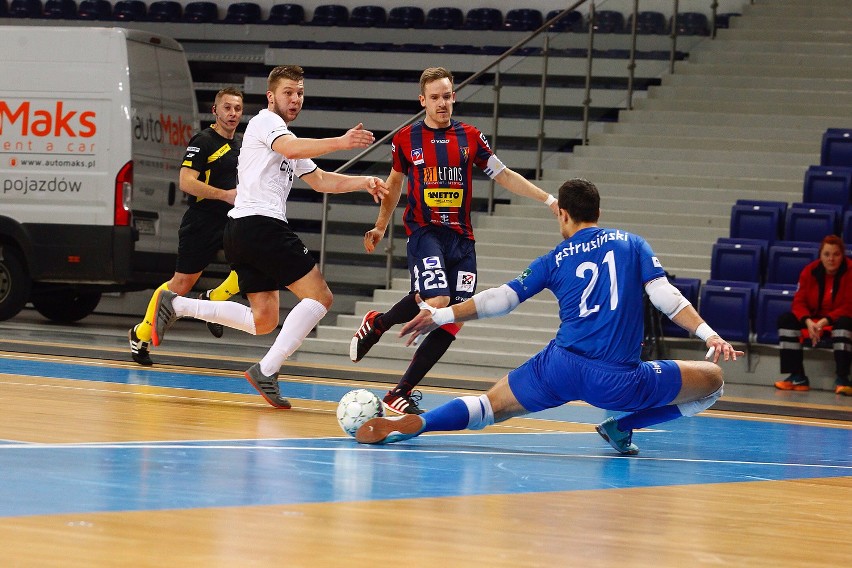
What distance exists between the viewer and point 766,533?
472cm

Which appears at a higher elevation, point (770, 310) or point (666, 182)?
point (666, 182)

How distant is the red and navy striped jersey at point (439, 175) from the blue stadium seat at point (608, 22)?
27.0 ft

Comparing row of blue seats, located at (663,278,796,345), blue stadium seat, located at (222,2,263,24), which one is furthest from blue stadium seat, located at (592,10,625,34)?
blue stadium seat, located at (222,2,263,24)

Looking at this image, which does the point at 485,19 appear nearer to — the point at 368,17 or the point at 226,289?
the point at 368,17

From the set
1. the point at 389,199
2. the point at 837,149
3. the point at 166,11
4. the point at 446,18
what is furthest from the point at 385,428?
the point at 166,11

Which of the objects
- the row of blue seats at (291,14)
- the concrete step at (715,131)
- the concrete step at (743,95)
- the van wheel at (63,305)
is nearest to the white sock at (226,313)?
the concrete step at (715,131)

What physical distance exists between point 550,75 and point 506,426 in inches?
335

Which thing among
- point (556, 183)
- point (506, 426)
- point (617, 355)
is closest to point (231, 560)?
point (617, 355)

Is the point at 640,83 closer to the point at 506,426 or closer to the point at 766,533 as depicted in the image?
the point at 506,426

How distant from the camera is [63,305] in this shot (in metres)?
17.6

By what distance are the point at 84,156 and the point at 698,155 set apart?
22.5 feet

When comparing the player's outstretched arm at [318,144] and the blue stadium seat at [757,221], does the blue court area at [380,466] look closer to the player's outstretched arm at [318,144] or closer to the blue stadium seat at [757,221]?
the player's outstretched arm at [318,144]

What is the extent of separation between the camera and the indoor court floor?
4.01m

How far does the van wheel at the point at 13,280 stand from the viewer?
621 inches
